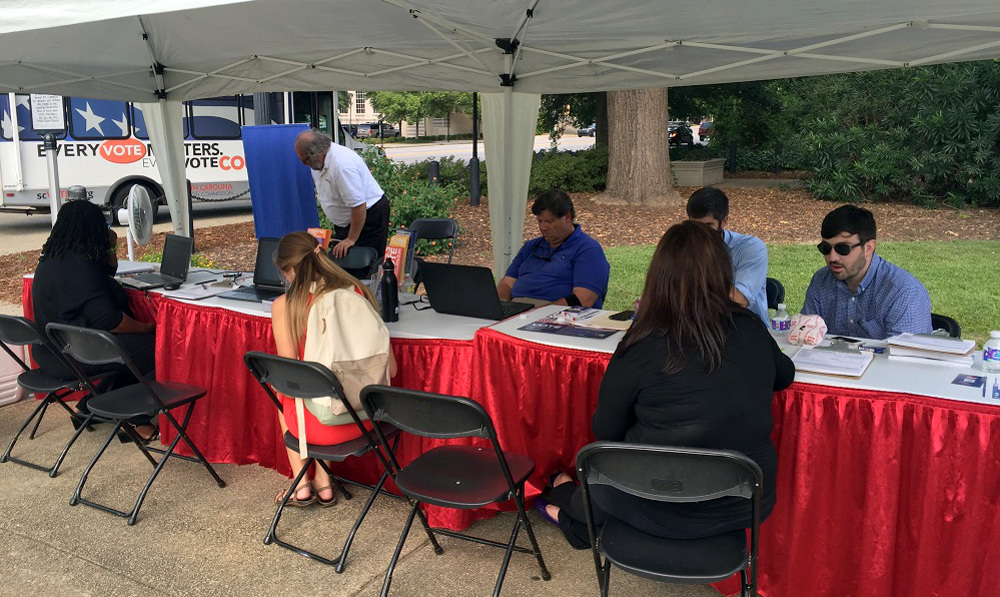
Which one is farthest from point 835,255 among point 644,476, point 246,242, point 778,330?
point 246,242

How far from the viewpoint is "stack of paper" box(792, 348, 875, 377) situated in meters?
2.71

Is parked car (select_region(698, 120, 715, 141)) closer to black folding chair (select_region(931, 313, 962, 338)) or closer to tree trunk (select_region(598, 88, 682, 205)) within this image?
tree trunk (select_region(598, 88, 682, 205))

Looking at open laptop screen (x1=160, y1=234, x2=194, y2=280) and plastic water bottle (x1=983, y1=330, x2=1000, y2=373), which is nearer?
plastic water bottle (x1=983, y1=330, x2=1000, y2=373)

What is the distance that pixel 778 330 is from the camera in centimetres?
331

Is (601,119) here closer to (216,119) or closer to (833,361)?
(216,119)

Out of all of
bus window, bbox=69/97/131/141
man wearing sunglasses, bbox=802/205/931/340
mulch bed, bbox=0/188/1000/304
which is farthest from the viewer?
bus window, bbox=69/97/131/141

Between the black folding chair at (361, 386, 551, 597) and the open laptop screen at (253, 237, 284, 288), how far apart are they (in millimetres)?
1564

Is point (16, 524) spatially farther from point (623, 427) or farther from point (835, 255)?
point (835, 255)

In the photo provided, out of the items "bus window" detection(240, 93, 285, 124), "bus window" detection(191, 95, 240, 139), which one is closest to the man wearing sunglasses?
"bus window" detection(240, 93, 285, 124)

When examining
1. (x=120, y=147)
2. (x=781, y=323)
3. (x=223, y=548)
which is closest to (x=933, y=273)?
(x=781, y=323)

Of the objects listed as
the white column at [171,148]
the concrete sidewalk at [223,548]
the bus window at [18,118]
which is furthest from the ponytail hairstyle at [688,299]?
the bus window at [18,118]

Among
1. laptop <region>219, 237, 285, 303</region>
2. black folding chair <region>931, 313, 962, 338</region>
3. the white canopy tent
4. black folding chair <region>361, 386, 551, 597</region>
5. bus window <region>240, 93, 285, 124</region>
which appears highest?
bus window <region>240, 93, 285, 124</region>

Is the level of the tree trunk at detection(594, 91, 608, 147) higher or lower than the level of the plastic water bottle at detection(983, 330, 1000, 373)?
higher

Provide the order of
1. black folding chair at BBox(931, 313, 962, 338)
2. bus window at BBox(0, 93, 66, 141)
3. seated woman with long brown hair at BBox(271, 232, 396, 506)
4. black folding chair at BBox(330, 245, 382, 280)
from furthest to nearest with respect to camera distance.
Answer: bus window at BBox(0, 93, 66, 141) < black folding chair at BBox(330, 245, 382, 280) < black folding chair at BBox(931, 313, 962, 338) < seated woman with long brown hair at BBox(271, 232, 396, 506)
